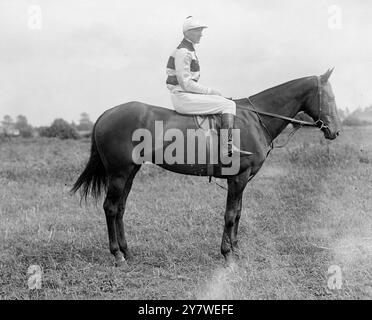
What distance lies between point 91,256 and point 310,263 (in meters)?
2.96

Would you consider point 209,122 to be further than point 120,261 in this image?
Yes

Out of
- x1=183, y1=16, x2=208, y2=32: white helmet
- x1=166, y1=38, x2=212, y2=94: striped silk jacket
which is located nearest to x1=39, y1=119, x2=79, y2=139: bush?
x1=166, y1=38, x2=212, y2=94: striped silk jacket

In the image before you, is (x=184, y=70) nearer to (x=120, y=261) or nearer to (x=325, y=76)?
(x=325, y=76)

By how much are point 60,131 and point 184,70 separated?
33994 mm

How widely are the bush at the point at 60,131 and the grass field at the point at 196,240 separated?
25968mm

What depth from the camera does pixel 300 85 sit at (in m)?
6.62

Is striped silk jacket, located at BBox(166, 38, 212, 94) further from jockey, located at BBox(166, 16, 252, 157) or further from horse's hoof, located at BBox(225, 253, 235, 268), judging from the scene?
horse's hoof, located at BBox(225, 253, 235, 268)

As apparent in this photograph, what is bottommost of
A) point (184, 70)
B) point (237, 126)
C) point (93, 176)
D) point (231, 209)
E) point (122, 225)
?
point (122, 225)

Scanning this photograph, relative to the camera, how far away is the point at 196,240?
7.18 m

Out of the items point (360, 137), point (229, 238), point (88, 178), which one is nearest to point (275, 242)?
point (229, 238)

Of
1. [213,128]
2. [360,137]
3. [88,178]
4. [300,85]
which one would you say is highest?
[300,85]

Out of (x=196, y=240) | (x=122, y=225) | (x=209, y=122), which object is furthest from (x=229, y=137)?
(x=122, y=225)

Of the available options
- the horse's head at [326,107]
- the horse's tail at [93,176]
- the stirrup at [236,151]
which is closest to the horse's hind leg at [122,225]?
the horse's tail at [93,176]
